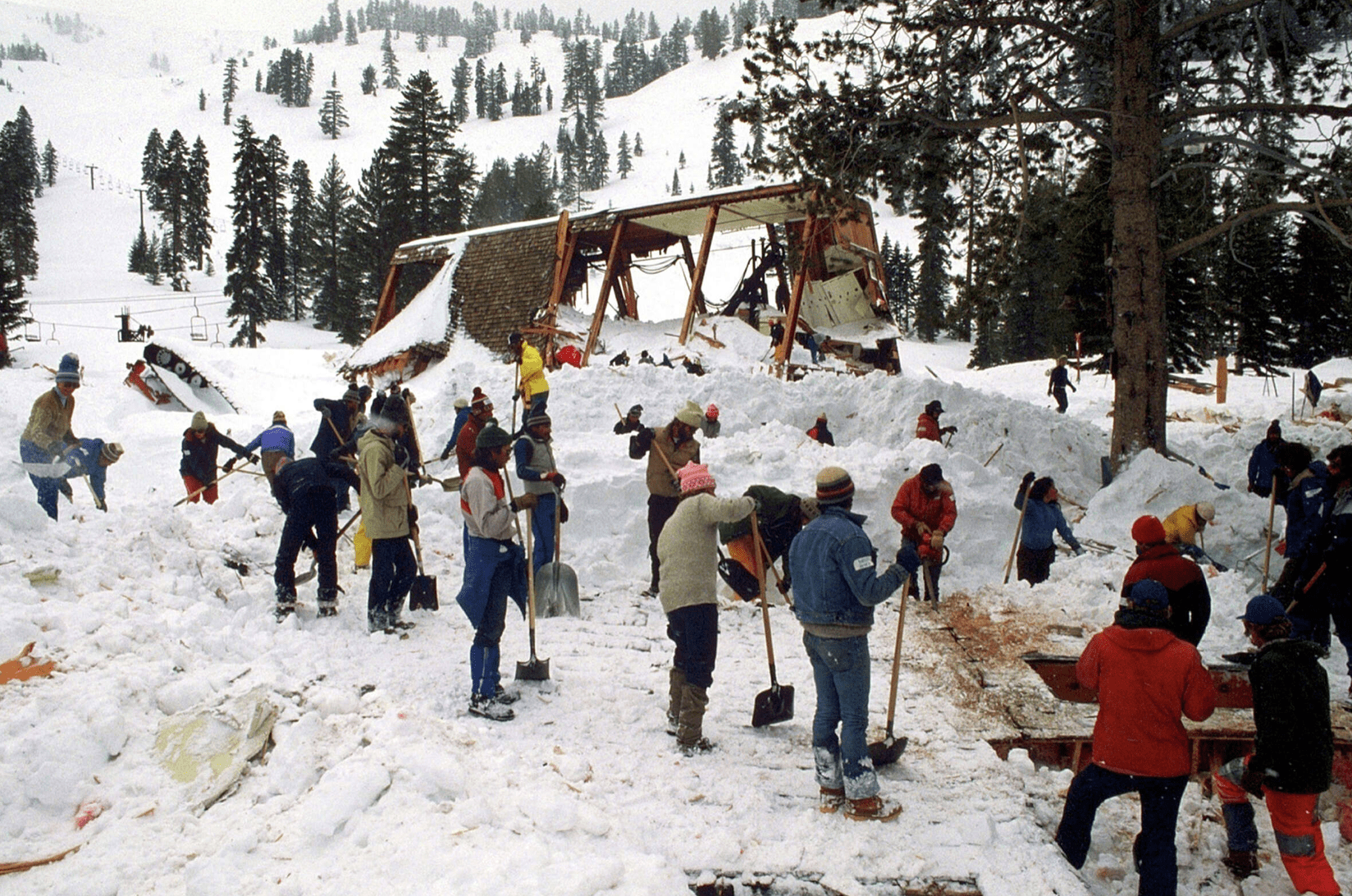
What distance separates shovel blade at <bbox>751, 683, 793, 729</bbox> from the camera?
488 centimetres

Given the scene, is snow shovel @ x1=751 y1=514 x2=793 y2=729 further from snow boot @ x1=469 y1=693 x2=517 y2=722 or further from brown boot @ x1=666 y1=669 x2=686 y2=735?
snow boot @ x1=469 y1=693 x2=517 y2=722

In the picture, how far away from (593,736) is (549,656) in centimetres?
147

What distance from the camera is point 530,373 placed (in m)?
10.7

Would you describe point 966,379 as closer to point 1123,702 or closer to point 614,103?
point 1123,702

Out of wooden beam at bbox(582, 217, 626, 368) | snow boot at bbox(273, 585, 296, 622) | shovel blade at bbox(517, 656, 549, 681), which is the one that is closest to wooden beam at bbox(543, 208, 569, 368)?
wooden beam at bbox(582, 217, 626, 368)

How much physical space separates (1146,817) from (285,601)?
5.77m

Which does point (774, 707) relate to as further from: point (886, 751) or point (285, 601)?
point (285, 601)

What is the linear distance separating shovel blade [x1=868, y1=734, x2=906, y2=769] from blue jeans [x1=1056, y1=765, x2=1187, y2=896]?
95 cm

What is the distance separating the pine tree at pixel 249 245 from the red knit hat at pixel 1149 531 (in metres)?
39.9

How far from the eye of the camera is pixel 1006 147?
9766mm

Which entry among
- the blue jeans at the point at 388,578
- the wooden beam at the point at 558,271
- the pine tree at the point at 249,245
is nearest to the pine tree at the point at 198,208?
the pine tree at the point at 249,245

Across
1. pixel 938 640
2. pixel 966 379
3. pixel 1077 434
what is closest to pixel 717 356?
pixel 1077 434

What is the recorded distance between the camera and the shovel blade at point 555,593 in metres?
5.57

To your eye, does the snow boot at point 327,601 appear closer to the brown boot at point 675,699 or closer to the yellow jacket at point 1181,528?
the brown boot at point 675,699
